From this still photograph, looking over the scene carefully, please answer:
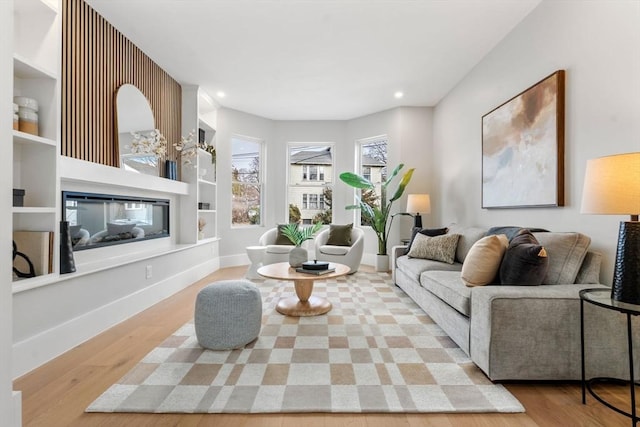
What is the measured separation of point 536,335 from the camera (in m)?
1.72

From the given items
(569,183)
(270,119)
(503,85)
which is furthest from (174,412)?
(270,119)

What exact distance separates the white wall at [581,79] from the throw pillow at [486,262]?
594 mm

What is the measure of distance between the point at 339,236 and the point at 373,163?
1738mm

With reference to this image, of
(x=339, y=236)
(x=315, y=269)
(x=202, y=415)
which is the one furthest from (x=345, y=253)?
(x=202, y=415)

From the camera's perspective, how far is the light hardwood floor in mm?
1465

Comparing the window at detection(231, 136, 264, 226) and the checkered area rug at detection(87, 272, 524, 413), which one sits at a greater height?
the window at detection(231, 136, 264, 226)

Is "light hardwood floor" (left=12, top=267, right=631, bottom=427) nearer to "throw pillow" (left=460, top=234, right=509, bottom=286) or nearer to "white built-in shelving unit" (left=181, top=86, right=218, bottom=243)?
"throw pillow" (left=460, top=234, right=509, bottom=286)

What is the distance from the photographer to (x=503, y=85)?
3.13 m

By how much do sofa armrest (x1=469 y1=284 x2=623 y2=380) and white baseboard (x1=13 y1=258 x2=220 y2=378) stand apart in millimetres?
2862

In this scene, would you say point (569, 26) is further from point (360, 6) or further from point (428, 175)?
point (428, 175)

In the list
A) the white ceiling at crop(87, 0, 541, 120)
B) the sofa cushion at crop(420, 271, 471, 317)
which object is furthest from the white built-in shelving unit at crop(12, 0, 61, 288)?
the sofa cushion at crop(420, 271, 471, 317)

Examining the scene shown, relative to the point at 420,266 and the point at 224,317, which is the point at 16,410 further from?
the point at 420,266

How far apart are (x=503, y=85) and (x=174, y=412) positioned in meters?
3.88

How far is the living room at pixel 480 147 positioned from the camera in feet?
6.06
